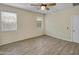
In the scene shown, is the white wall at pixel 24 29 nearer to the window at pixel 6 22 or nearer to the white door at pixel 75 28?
the window at pixel 6 22

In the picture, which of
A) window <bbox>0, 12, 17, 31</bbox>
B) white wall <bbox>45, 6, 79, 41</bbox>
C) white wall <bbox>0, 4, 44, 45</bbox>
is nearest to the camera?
window <bbox>0, 12, 17, 31</bbox>

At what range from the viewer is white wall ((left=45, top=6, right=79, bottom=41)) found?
2154 millimetres

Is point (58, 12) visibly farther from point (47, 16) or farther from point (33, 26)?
point (33, 26)

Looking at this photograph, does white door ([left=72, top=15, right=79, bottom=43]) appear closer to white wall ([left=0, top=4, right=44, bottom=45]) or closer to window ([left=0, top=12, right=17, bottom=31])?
white wall ([left=0, top=4, right=44, bottom=45])

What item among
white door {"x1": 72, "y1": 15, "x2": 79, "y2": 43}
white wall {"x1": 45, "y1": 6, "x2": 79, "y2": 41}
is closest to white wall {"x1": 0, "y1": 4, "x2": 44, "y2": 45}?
white wall {"x1": 45, "y1": 6, "x2": 79, "y2": 41}

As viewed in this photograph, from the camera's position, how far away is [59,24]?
2.26m

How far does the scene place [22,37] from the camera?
2566 mm

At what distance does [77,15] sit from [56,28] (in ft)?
1.81

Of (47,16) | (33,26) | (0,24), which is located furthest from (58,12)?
(0,24)

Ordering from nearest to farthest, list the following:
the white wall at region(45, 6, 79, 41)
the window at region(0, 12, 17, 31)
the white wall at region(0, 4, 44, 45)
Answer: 1. the window at region(0, 12, 17, 31)
2. the white wall at region(45, 6, 79, 41)
3. the white wall at region(0, 4, 44, 45)

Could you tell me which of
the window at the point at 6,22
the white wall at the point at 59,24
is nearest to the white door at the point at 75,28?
the white wall at the point at 59,24

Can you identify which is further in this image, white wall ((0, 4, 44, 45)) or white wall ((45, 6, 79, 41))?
white wall ((0, 4, 44, 45))

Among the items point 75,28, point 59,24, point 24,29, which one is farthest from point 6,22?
point 75,28

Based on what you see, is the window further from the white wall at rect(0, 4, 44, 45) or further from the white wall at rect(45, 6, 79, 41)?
the white wall at rect(45, 6, 79, 41)
